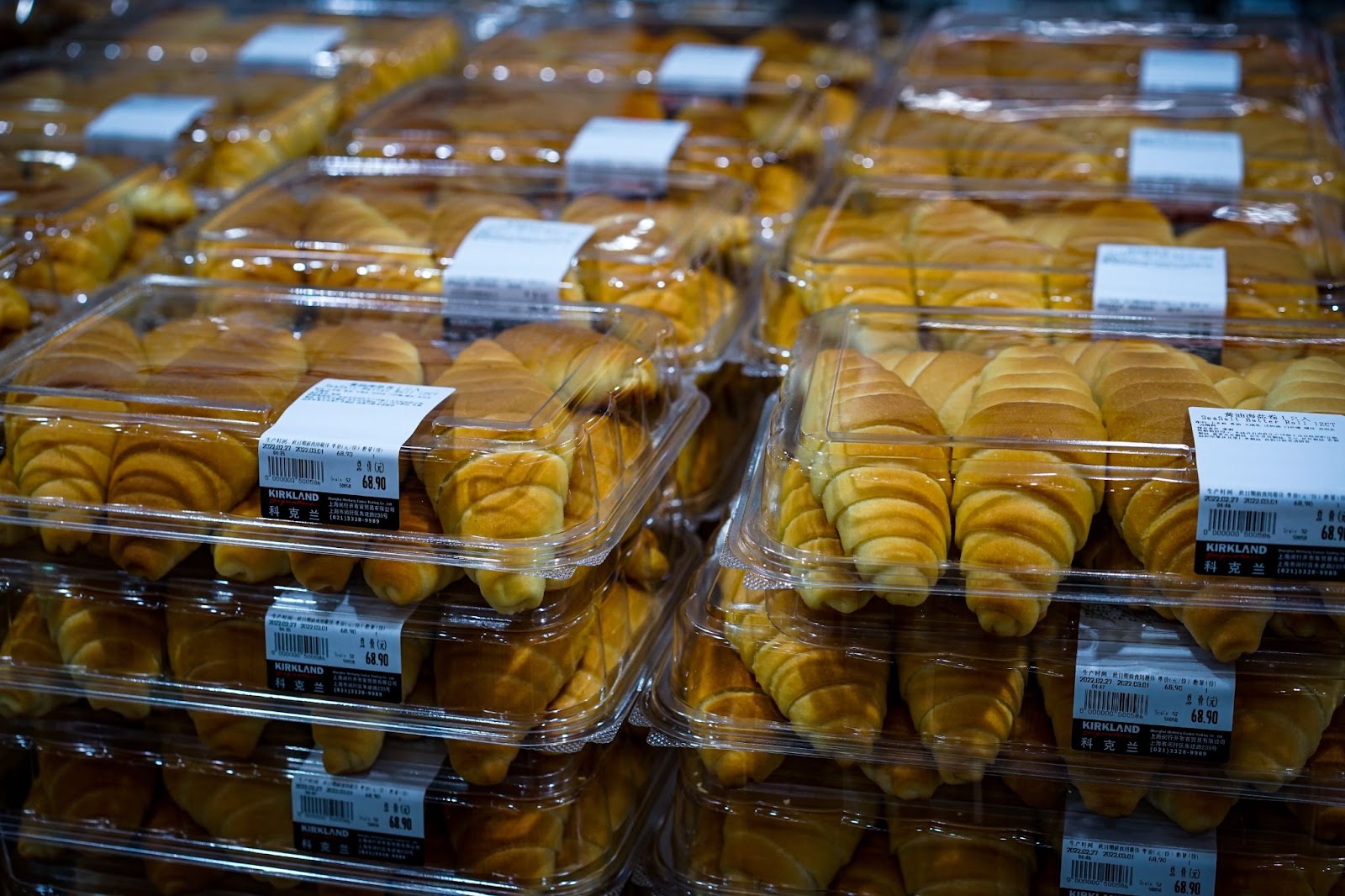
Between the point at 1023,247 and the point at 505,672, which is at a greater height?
the point at 1023,247

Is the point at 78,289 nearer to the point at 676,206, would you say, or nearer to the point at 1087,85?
the point at 676,206

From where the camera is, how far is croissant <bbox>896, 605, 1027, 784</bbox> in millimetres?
1197

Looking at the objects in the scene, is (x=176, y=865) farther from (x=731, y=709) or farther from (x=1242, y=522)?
(x=1242, y=522)

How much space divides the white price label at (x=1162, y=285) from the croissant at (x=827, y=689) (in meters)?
0.48

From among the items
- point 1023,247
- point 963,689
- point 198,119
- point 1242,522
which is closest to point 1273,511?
point 1242,522

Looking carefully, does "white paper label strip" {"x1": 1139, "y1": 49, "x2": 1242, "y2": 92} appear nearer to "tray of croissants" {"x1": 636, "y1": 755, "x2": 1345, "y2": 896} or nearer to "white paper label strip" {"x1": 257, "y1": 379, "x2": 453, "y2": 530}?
"tray of croissants" {"x1": 636, "y1": 755, "x2": 1345, "y2": 896}

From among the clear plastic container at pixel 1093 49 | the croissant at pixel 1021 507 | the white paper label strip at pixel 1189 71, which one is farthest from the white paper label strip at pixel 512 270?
the white paper label strip at pixel 1189 71

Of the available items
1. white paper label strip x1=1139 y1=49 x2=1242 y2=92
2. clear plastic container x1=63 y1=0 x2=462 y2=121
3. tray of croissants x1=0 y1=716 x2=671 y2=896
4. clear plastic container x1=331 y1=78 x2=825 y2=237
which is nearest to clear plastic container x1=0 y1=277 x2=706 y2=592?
tray of croissants x1=0 y1=716 x2=671 y2=896

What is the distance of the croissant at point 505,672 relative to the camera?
1.28 m

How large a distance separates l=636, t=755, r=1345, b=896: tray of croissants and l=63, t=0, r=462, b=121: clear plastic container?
153 centimetres

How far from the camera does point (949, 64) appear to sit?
235 cm

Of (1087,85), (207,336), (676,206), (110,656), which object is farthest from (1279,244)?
(110,656)

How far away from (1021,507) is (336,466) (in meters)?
0.61

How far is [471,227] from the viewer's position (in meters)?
1.74
